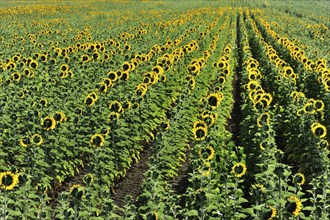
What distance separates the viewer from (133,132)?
955 cm

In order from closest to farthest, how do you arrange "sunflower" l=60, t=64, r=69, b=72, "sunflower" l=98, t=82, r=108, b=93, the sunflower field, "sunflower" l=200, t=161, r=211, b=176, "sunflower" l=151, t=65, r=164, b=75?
the sunflower field
"sunflower" l=200, t=161, r=211, b=176
"sunflower" l=98, t=82, r=108, b=93
"sunflower" l=60, t=64, r=69, b=72
"sunflower" l=151, t=65, r=164, b=75

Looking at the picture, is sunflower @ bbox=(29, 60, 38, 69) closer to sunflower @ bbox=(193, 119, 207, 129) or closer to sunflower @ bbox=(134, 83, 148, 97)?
sunflower @ bbox=(134, 83, 148, 97)

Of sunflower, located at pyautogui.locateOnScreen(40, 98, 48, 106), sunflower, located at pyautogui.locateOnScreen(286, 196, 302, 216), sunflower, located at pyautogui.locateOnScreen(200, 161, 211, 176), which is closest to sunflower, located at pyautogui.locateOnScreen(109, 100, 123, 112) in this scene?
sunflower, located at pyautogui.locateOnScreen(40, 98, 48, 106)

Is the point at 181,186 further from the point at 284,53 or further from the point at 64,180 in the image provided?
the point at 284,53

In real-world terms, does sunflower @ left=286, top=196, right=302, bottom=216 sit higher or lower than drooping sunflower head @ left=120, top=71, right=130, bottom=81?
lower

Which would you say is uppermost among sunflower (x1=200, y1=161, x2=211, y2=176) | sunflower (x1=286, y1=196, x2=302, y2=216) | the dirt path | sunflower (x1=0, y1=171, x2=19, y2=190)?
sunflower (x1=286, y1=196, x2=302, y2=216)

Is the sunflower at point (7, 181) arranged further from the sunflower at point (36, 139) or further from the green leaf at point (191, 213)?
the green leaf at point (191, 213)

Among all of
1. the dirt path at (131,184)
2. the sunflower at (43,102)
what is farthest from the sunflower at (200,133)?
the sunflower at (43,102)

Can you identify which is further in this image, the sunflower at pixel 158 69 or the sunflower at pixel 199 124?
the sunflower at pixel 158 69

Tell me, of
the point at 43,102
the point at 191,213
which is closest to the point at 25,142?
the point at 43,102

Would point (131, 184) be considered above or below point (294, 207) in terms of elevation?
below

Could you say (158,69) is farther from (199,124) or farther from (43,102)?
(199,124)

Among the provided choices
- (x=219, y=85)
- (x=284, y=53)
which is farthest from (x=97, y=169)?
(x=284, y=53)

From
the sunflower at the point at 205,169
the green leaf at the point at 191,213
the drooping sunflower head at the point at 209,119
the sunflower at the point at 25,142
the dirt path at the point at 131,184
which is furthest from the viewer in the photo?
the drooping sunflower head at the point at 209,119
